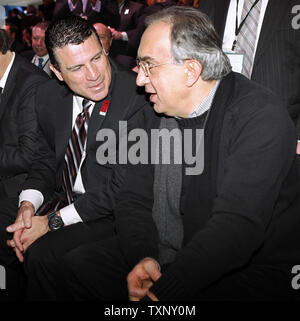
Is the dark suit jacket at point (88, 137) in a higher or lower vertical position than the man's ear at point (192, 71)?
lower

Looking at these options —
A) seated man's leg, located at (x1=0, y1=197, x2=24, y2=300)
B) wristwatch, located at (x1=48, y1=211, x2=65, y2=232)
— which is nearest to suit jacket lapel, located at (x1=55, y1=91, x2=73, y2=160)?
wristwatch, located at (x1=48, y1=211, x2=65, y2=232)

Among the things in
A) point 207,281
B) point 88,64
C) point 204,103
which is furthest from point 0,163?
point 207,281

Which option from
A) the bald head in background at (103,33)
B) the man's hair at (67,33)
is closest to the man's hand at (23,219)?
the man's hair at (67,33)

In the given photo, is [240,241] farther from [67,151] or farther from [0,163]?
[0,163]

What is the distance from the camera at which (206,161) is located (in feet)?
5.19

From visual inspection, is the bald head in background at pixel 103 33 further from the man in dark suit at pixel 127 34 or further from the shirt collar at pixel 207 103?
the shirt collar at pixel 207 103

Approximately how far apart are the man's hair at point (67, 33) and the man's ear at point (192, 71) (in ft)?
2.48

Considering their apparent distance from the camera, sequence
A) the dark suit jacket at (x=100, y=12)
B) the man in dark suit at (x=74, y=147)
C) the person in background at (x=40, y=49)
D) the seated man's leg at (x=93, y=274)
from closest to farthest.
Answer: the seated man's leg at (x=93, y=274) → the man in dark suit at (x=74, y=147) → the dark suit jacket at (x=100, y=12) → the person in background at (x=40, y=49)

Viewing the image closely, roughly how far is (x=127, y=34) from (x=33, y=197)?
2980mm

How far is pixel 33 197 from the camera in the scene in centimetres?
224

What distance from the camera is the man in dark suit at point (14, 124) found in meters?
2.47

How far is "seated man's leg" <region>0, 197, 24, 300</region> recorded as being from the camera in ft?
7.59

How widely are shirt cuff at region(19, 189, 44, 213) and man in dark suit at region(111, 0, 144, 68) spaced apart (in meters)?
2.16

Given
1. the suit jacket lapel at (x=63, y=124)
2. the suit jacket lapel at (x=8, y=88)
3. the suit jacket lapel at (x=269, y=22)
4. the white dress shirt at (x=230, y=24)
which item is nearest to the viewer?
the suit jacket lapel at (x=269, y=22)
